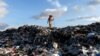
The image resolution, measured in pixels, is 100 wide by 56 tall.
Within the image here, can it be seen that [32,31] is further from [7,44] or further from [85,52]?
[85,52]

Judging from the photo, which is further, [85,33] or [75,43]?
[85,33]

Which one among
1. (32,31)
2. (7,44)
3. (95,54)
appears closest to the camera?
(95,54)

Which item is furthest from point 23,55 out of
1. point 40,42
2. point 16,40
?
point 16,40

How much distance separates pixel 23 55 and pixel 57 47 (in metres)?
2.90

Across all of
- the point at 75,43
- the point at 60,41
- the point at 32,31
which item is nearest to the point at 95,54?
the point at 75,43

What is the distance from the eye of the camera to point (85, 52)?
22.9 meters

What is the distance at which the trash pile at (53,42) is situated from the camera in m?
23.7

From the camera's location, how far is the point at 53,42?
2542 cm

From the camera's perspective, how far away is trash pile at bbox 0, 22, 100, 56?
2370 centimetres

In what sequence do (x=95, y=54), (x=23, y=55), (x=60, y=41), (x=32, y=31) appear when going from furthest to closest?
(x=32, y=31)
(x=60, y=41)
(x=23, y=55)
(x=95, y=54)

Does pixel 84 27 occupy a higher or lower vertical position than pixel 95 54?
higher

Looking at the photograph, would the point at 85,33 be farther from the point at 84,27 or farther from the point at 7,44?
the point at 7,44

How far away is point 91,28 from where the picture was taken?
91.9ft

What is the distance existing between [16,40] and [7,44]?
121cm
